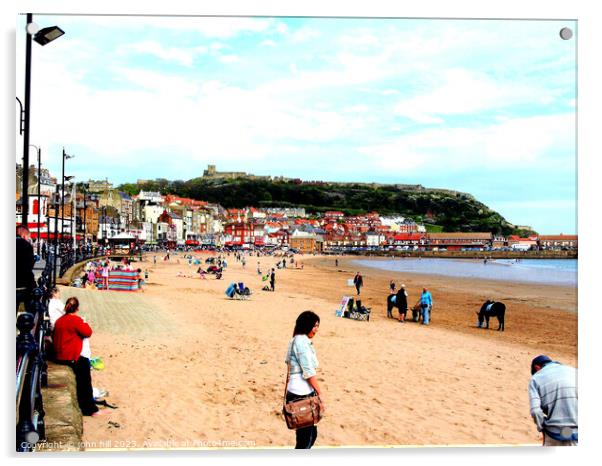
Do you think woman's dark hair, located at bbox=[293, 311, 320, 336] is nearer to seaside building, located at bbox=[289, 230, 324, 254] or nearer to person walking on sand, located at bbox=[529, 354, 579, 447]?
person walking on sand, located at bbox=[529, 354, 579, 447]

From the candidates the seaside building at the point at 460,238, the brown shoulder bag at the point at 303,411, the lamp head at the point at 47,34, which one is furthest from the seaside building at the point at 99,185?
the seaside building at the point at 460,238

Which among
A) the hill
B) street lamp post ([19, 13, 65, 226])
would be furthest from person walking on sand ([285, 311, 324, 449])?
the hill

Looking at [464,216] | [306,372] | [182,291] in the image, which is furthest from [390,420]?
[182,291]

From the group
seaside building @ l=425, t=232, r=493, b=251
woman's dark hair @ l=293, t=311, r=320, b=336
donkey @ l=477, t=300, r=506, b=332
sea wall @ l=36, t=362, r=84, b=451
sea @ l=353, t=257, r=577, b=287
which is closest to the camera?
woman's dark hair @ l=293, t=311, r=320, b=336

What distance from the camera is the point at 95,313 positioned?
8203 millimetres

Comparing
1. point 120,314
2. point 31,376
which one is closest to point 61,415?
point 31,376

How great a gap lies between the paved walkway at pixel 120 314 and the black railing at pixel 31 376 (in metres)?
3.07

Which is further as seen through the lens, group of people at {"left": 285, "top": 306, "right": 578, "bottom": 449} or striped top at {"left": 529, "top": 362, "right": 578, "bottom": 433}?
striped top at {"left": 529, "top": 362, "right": 578, "bottom": 433}

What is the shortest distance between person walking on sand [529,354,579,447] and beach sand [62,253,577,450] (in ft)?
4.20

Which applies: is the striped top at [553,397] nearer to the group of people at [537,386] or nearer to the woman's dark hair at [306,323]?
the group of people at [537,386]

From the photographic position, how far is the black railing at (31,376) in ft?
10.7

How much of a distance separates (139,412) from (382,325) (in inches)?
271

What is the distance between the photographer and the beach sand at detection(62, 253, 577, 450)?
479cm
